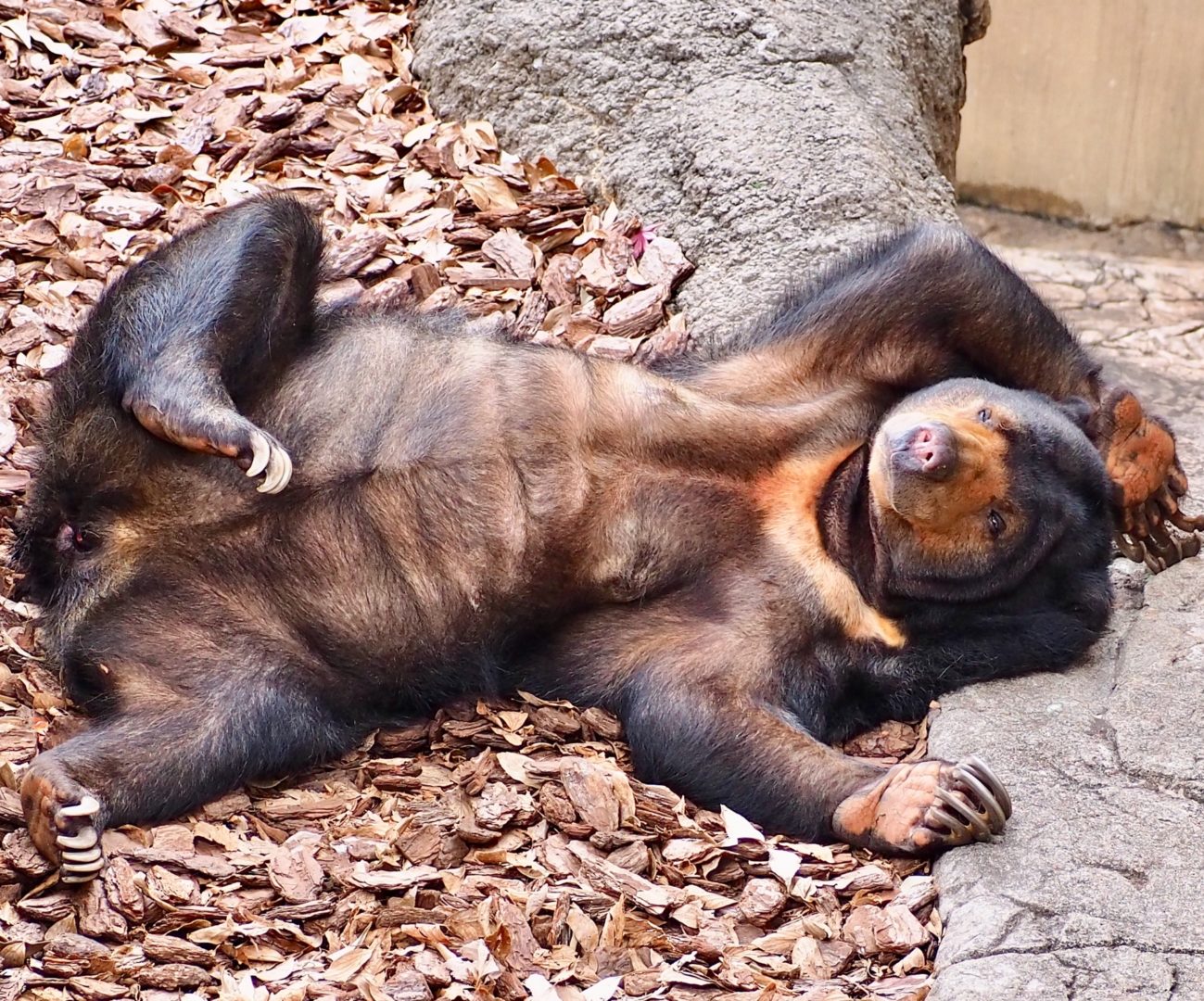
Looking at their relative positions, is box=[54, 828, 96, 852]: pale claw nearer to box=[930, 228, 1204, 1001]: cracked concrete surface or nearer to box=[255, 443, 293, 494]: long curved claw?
box=[255, 443, 293, 494]: long curved claw

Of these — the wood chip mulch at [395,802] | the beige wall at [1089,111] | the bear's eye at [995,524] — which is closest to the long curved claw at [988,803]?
the wood chip mulch at [395,802]

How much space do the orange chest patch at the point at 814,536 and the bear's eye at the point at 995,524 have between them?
0.38 m

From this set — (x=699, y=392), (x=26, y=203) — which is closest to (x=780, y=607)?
(x=699, y=392)

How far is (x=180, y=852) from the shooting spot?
12.3ft

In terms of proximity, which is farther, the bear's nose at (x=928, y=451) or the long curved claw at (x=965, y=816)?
the bear's nose at (x=928, y=451)

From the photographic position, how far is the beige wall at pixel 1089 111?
11.0 meters

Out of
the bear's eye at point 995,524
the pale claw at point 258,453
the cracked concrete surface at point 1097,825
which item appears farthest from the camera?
the bear's eye at point 995,524

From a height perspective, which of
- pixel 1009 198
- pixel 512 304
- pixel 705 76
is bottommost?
pixel 1009 198

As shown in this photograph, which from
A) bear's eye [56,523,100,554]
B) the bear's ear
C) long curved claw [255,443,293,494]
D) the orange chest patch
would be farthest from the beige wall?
bear's eye [56,523,100,554]

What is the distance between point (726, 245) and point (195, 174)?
200cm

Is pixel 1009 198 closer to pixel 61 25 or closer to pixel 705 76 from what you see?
pixel 705 76

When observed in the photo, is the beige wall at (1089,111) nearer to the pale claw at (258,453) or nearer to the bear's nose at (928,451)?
the bear's nose at (928,451)

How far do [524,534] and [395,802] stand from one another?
0.81 meters

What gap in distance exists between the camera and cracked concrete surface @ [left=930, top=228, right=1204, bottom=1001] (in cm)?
327
